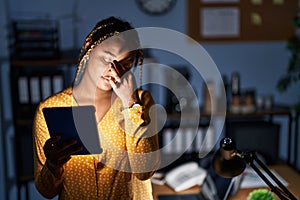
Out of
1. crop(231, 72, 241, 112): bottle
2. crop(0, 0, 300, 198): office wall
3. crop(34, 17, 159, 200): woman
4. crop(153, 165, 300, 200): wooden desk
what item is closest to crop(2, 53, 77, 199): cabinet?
crop(0, 0, 300, 198): office wall

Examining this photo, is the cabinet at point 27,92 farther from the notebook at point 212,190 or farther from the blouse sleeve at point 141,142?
the blouse sleeve at point 141,142

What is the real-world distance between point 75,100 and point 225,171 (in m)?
0.51

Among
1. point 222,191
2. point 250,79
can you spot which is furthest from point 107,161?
point 250,79

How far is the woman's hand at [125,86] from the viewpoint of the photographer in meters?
0.96

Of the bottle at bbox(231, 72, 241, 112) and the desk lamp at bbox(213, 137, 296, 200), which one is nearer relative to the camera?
the desk lamp at bbox(213, 137, 296, 200)

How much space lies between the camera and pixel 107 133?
1.02 m

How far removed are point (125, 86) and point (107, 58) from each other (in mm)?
94

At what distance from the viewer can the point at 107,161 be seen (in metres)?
1.04

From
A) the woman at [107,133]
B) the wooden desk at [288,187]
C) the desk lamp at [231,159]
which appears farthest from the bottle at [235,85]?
the woman at [107,133]

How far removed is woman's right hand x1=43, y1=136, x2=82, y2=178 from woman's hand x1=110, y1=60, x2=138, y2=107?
0.56 ft

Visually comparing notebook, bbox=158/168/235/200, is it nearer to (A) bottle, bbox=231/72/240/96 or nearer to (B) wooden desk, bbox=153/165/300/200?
(B) wooden desk, bbox=153/165/300/200

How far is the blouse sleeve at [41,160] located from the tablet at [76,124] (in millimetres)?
77

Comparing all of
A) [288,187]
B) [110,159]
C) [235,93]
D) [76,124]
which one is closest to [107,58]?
[76,124]

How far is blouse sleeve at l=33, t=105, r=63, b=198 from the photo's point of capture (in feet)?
3.30
